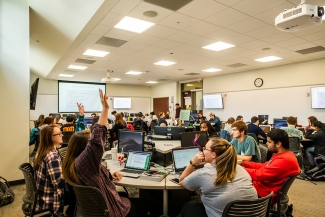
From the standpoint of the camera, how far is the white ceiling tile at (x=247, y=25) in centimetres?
387

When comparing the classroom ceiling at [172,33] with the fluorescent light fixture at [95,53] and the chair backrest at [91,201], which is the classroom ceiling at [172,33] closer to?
the fluorescent light fixture at [95,53]

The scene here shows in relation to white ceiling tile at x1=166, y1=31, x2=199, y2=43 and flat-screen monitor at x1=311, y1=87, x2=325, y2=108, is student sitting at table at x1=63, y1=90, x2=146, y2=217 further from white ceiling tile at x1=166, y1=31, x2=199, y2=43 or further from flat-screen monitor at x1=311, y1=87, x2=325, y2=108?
flat-screen monitor at x1=311, y1=87, x2=325, y2=108

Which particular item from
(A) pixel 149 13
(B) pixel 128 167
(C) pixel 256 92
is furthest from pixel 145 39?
(C) pixel 256 92

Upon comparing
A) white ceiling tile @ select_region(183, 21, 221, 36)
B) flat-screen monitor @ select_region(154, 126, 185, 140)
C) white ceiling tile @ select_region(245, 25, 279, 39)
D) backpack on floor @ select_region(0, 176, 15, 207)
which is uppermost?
white ceiling tile @ select_region(183, 21, 221, 36)

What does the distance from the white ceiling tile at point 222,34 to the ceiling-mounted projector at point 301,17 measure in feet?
5.75

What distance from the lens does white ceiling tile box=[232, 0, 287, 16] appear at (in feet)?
10.5

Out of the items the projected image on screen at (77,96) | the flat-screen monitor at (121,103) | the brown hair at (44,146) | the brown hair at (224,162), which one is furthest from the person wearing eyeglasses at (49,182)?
the flat-screen monitor at (121,103)

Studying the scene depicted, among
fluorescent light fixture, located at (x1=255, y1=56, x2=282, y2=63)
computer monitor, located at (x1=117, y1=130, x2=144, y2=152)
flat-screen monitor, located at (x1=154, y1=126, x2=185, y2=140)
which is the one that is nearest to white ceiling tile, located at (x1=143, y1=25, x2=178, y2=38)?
flat-screen monitor, located at (x1=154, y1=126, x2=185, y2=140)

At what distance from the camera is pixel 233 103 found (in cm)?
925

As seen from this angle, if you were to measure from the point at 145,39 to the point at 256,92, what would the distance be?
5549 millimetres

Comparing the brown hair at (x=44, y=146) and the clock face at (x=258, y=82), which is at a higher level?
the clock face at (x=258, y=82)

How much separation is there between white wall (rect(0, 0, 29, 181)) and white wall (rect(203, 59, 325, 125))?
766cm

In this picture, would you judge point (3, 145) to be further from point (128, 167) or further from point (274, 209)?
point (274, 209)

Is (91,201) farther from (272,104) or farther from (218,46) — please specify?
(272,104)
